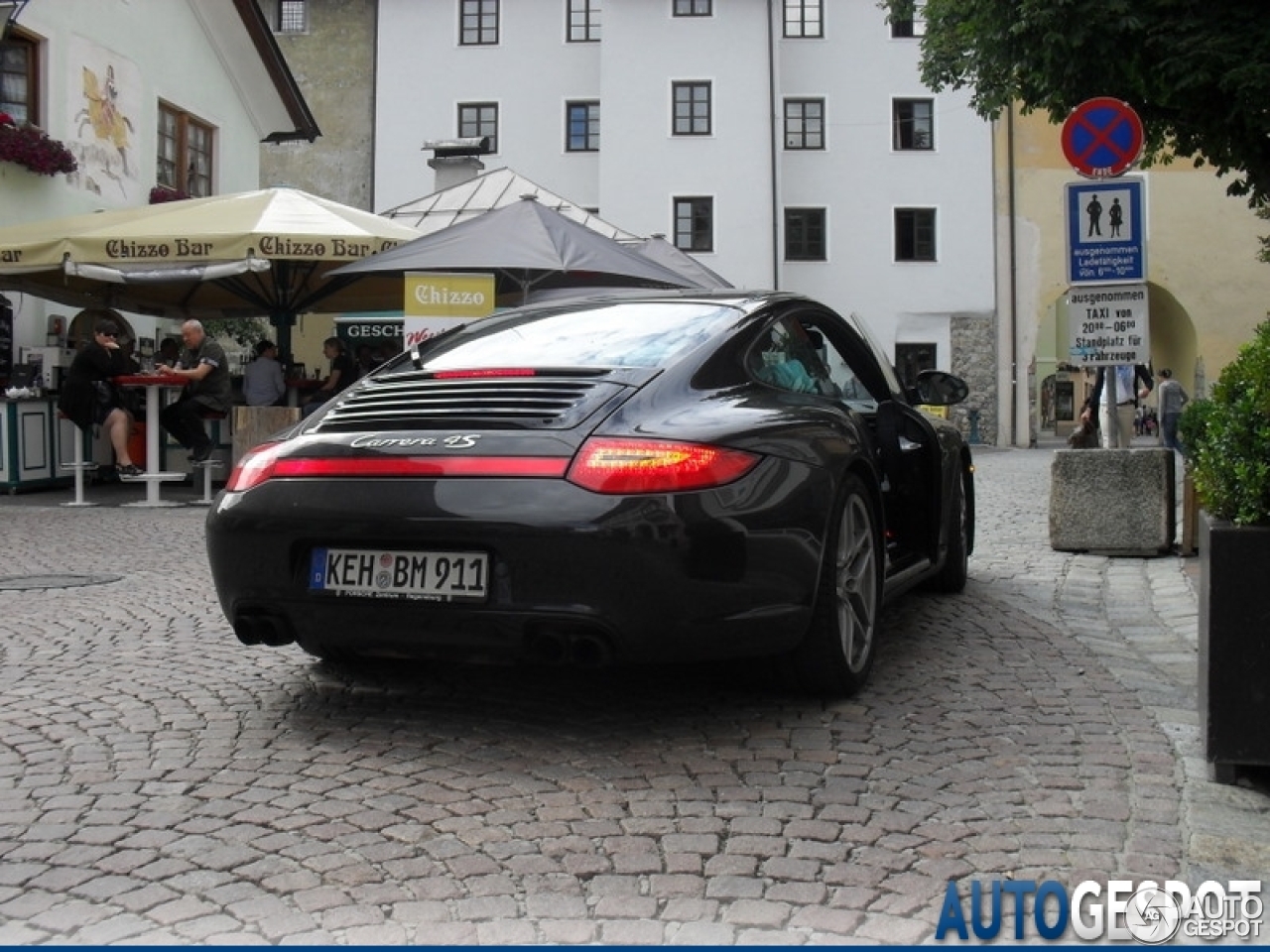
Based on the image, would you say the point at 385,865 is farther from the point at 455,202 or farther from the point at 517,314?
the point at 455,202

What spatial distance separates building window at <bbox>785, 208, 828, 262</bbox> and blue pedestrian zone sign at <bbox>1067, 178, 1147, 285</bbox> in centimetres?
2843

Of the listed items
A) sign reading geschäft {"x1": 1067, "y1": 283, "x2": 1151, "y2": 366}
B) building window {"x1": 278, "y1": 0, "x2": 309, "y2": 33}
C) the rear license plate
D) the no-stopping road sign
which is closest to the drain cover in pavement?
the rear license plate

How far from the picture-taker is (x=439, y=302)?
996 centimetres

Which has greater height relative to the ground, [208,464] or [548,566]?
[208,464]

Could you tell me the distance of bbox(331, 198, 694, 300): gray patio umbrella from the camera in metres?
12.0

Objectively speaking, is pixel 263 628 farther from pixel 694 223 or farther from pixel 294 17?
pixel 294 17

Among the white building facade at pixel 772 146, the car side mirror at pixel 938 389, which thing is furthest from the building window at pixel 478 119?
the car side mirror at pixel 938 389

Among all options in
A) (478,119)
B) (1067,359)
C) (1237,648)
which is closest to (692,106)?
(478,119)

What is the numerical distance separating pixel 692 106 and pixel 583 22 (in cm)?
452

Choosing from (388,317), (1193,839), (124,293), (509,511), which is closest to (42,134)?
(124,293)

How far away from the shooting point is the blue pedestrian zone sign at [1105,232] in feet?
27.1

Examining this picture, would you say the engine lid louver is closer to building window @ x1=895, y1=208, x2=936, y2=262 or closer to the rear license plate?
the rear license plate

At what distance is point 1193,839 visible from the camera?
3312mm

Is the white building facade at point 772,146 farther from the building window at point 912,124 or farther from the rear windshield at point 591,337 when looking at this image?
the rear windshield at point 591,337
